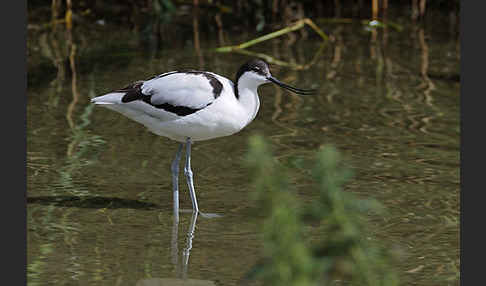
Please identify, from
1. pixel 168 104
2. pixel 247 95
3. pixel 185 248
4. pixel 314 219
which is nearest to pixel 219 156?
pixel 247 95

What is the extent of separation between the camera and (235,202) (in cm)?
716

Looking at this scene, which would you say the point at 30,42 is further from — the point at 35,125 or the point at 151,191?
the point at 151,191

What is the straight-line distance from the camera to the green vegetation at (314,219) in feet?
8.68

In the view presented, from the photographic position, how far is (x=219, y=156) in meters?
8.26

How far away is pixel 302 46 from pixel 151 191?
5.94 m

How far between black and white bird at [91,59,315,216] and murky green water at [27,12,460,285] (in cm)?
66

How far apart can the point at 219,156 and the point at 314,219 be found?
17.9 feet

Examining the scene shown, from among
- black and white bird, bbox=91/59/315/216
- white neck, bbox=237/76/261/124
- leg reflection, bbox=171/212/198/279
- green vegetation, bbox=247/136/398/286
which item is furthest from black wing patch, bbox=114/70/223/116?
green vegetation, bbox=247/136/398/286

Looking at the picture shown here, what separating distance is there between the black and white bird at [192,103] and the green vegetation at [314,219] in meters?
3.88

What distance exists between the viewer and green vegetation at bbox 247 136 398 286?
8.68 ft

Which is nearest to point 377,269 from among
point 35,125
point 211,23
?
point 35,125

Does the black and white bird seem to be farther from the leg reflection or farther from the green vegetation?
the green vegetation

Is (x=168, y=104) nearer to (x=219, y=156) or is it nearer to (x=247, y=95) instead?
(x=247, y=95)

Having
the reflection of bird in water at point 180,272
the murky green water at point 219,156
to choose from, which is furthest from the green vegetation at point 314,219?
the murky green water at point 219,156
